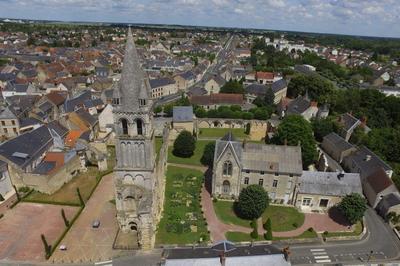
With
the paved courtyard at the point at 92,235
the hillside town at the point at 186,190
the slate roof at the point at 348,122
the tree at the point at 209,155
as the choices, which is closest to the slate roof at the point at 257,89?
the hillside town at the point at 186,190

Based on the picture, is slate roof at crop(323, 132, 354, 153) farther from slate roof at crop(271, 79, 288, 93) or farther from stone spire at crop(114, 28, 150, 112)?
stone spire at crop(114, 28, 150, 112)

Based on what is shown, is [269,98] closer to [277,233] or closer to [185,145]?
[185,145]

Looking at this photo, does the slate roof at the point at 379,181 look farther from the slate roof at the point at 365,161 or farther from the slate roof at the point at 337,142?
the slate roof at the point at 337,142

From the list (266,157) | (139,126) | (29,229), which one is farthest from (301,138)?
(29,229)

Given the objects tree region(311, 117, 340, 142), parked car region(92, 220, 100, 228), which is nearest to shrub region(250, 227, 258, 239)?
parked car region(92, 220, 100, 228)

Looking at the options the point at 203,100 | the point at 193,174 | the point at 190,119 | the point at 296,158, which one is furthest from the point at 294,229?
the point at 203,100

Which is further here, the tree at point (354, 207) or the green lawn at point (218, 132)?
the green lawn at point (218, 132)
